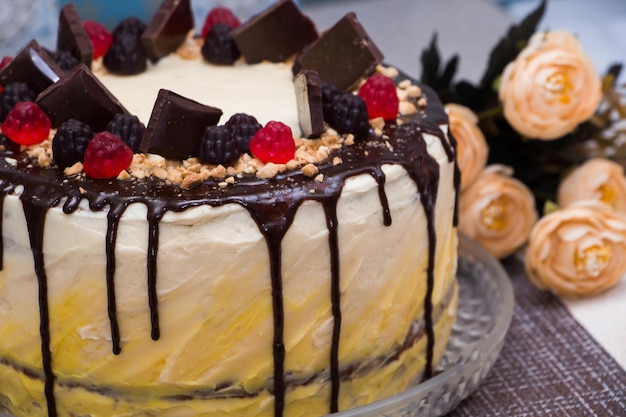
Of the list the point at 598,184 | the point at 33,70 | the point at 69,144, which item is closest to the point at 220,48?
the point at 33,70

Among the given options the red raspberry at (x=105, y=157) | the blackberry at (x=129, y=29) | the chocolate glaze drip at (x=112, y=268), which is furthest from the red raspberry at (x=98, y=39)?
the chocolate glaze drip at (x=112, y=268)

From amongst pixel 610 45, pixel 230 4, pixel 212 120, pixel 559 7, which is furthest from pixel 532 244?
pixel 559 7

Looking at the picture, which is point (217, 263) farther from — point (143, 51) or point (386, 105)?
point (143, 51)

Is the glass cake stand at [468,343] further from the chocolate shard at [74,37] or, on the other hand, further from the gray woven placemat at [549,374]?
the chocolate shard at [74,37]

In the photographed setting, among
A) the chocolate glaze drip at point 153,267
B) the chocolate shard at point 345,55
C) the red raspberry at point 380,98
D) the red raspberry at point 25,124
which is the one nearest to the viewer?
the chocolate glaze drip at point 153,267

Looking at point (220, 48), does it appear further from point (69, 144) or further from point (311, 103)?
point (69, 144)

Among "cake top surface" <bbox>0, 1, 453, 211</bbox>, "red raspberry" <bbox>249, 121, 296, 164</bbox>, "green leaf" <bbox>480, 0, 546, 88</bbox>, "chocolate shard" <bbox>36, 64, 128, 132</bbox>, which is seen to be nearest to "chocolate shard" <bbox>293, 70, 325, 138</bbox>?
"cake top surface" <bbox>0, 1, 453, 211</bbox>

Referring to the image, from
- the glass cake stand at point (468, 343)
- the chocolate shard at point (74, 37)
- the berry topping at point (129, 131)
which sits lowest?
the glass cake stand at point (468, 343)
